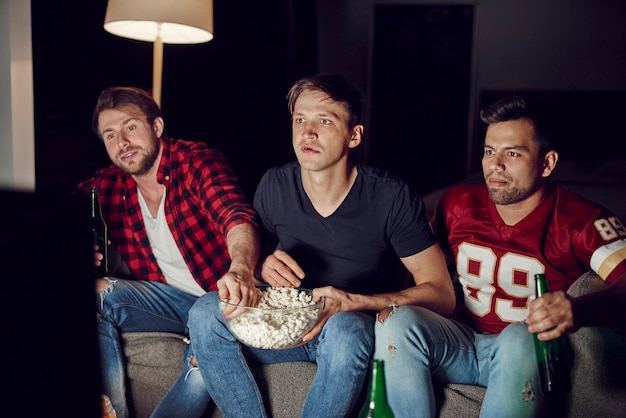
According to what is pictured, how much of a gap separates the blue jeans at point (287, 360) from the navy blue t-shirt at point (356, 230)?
0.82ft

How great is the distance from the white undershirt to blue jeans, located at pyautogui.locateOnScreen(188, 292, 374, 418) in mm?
405

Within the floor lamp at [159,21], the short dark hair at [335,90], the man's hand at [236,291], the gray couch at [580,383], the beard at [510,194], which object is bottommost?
the gray couch at [580,383]

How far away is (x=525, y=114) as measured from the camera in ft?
6.11

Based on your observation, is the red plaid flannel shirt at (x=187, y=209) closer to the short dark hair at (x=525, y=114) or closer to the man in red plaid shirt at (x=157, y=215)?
the man in red plaid shirt at (x=157, y=215)

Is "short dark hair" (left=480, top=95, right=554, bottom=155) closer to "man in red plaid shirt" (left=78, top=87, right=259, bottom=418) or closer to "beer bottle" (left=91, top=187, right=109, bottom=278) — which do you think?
"man in red plaid shirt" (left=78, top=87, right=259, bottom=418)

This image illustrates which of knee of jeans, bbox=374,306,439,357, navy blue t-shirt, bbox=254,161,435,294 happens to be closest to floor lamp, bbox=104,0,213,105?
navy blue t-shirt, bbox=254,161,435,294

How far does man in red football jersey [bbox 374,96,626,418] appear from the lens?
1.51 m

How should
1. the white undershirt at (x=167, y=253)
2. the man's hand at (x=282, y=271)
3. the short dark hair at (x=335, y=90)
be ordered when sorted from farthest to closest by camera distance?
1. the white undershirt at (x=167, y=253)
2. the short dark hair at (x=335, y=90)
3. the man's hand at (x=282, y=271)

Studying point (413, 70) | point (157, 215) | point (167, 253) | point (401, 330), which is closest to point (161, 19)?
point (157, 215)

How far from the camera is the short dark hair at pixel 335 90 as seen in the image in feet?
6.42

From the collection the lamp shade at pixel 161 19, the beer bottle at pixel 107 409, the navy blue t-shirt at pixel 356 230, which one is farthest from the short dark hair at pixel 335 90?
the beer bottle at pixel 107 409

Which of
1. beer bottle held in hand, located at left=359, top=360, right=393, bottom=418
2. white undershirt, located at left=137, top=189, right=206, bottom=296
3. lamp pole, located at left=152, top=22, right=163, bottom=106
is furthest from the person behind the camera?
lamp pole, located at left=152, top=22, right=163, bottom=106

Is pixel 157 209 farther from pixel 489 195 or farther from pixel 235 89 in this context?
pixel 235 89

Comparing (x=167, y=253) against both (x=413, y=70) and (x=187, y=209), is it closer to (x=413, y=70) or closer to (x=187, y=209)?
(x=187, y=209)
